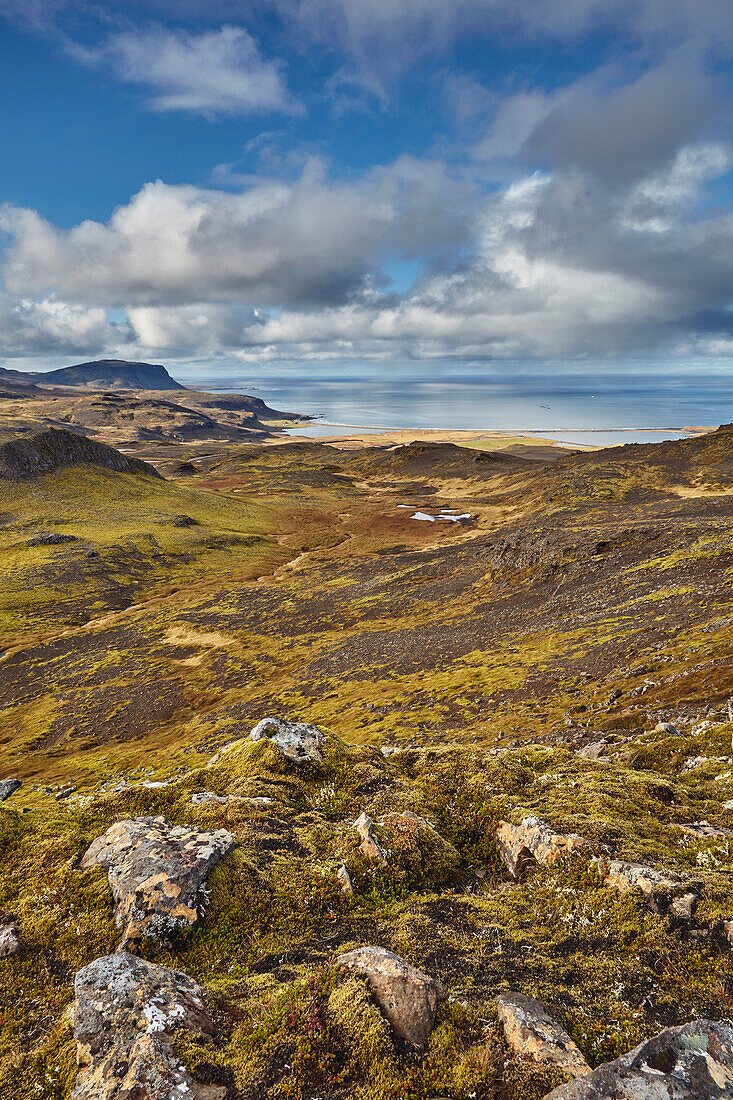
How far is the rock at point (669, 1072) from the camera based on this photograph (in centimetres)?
577

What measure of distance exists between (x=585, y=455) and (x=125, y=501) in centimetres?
15356

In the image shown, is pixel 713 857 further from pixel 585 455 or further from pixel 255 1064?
pixel 585 455

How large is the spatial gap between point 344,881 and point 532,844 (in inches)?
176

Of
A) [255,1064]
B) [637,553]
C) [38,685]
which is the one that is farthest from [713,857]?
[38,685]

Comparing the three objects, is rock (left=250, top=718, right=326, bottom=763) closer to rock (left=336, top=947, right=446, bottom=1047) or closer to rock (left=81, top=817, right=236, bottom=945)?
rock (left=81, top=817, right=236, bottom=945)

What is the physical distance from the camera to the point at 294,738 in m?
16.0

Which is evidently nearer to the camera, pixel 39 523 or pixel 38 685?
pixel 38 685

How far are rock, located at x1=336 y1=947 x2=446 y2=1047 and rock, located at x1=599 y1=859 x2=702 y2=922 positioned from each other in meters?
4.40

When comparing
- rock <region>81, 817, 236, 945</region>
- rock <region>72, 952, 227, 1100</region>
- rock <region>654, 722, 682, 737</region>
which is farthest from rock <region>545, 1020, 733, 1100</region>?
rock <region>654, 722, 682, 737</region>

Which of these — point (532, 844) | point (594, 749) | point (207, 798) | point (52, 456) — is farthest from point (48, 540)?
point (532, 844)

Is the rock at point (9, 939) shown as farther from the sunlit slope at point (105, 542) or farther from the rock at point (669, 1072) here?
the sunlit slope at point (105, 542)

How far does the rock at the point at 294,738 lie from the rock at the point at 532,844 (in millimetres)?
5993

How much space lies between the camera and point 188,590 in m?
89.4

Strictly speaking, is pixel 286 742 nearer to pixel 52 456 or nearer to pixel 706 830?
pixel 706 830
